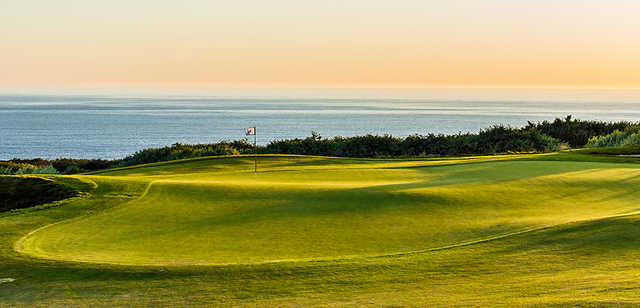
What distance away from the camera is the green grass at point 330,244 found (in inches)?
273

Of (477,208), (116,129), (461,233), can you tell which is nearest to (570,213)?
(477,208)

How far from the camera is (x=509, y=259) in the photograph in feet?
27.1

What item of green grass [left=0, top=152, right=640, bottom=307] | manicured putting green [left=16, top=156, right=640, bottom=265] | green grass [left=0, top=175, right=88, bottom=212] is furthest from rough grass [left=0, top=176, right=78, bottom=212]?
manicured putting green [left=16, top=156, right=640, bottom=265]

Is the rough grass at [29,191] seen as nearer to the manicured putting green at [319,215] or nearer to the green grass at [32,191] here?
the green grass at [32,191]

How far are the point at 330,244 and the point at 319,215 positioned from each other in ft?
6.64

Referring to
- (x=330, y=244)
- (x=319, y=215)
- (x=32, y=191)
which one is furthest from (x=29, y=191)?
(x=330, y=244)

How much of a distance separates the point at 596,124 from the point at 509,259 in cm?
4168

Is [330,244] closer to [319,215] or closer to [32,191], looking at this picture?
[319,215]

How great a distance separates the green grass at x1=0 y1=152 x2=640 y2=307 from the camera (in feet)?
22.7

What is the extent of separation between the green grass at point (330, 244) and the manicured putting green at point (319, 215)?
0.15 feet

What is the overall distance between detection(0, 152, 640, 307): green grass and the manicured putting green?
4 cm

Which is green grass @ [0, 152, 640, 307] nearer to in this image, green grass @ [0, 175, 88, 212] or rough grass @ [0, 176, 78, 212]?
green grass @ [0, 175, 88, 212]

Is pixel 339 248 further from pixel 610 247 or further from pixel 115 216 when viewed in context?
pixel 115 216

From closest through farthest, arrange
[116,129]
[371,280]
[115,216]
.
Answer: [371,280] < [115,216] < [116,129]
